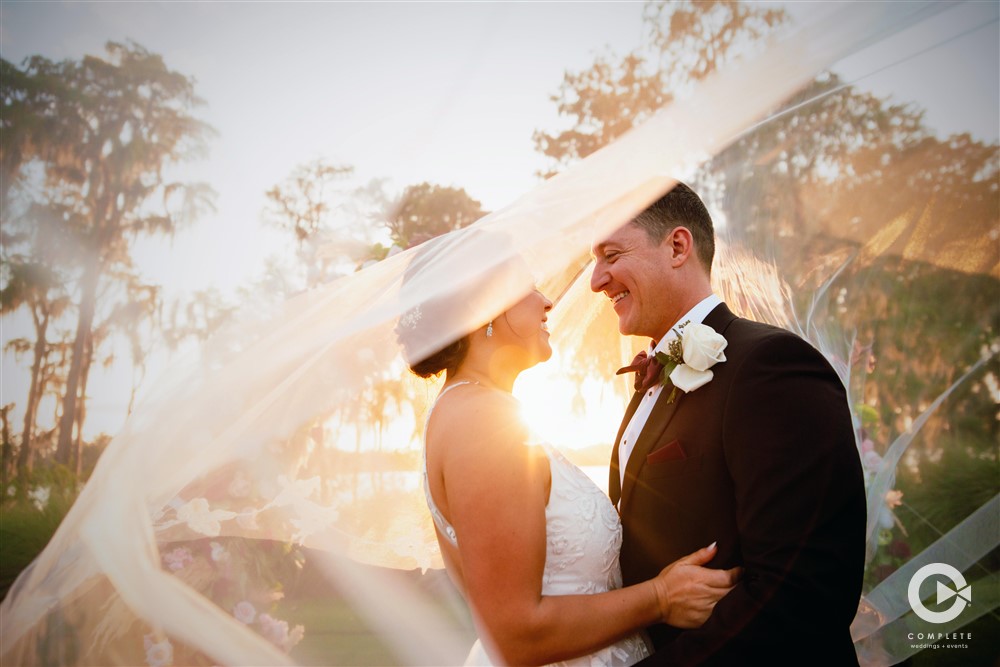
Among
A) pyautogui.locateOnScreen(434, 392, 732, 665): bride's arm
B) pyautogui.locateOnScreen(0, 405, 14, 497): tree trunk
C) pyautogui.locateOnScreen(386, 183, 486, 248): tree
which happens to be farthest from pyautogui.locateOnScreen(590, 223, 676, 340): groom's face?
pyautogui.locateOnScreen(0, 405, 14, 497): tree trunk

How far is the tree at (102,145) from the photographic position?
11172 mm

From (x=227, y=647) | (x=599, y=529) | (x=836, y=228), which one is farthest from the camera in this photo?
(x=836, y=228)

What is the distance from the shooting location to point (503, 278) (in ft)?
10.1

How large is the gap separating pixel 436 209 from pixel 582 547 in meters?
10.0

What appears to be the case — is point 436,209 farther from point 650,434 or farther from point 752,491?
point 752,491

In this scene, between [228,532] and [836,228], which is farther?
[836,228]

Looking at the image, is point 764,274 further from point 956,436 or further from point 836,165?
point 956,436

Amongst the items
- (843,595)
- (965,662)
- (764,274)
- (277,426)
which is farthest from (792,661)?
(965,662)

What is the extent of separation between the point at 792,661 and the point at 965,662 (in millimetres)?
4064

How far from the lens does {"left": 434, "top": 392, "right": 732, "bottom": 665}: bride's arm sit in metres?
2.17

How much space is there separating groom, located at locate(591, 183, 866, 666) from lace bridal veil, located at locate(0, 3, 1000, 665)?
3.19 feet

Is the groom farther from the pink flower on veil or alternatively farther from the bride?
the pink flower on veil

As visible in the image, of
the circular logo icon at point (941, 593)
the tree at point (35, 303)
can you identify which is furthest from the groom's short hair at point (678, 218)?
the tree at point (35, 303)

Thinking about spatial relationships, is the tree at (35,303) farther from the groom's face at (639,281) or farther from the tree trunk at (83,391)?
the groom's face at (639,281)
